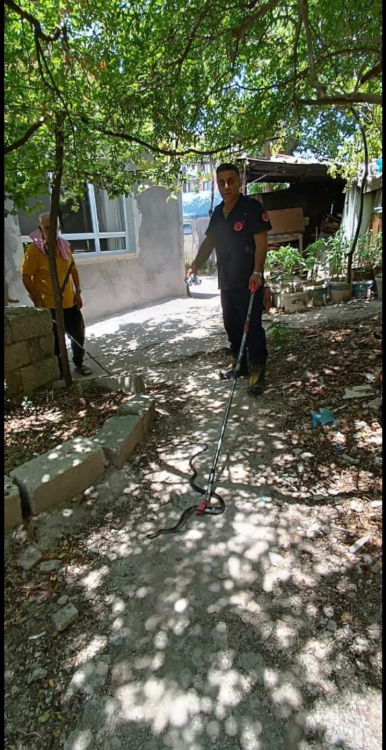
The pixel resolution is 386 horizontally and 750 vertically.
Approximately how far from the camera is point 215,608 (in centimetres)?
188

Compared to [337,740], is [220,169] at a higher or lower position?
higher

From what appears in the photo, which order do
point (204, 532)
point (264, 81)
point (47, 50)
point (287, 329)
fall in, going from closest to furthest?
point (204, 532) < point (47, 50) < point (264, 81) < point (287, 329)

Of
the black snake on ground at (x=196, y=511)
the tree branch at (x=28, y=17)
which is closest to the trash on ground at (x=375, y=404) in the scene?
the black snake on ground at (x=196, y=511)

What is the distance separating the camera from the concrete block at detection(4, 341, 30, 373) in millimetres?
4223

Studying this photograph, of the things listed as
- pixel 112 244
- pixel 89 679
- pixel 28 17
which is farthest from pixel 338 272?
pixel 89 679

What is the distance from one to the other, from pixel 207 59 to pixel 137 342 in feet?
13.7

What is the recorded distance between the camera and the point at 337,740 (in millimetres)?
1368

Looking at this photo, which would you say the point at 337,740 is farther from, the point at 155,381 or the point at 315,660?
the point at 155,381

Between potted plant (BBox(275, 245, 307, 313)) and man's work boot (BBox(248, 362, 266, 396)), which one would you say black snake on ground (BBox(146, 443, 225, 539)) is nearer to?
man's work boot (BBox(248, 362, 266, 396))

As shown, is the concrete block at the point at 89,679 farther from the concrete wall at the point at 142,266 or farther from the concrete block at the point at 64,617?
the concrete wall at the point at 142,266

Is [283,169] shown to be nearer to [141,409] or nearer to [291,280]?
[291,280]

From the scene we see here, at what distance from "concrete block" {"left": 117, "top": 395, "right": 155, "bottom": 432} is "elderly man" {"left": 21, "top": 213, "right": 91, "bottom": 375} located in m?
1.41

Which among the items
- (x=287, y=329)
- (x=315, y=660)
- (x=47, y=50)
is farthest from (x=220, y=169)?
(x=315, y=660)

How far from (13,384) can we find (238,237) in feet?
9.01
